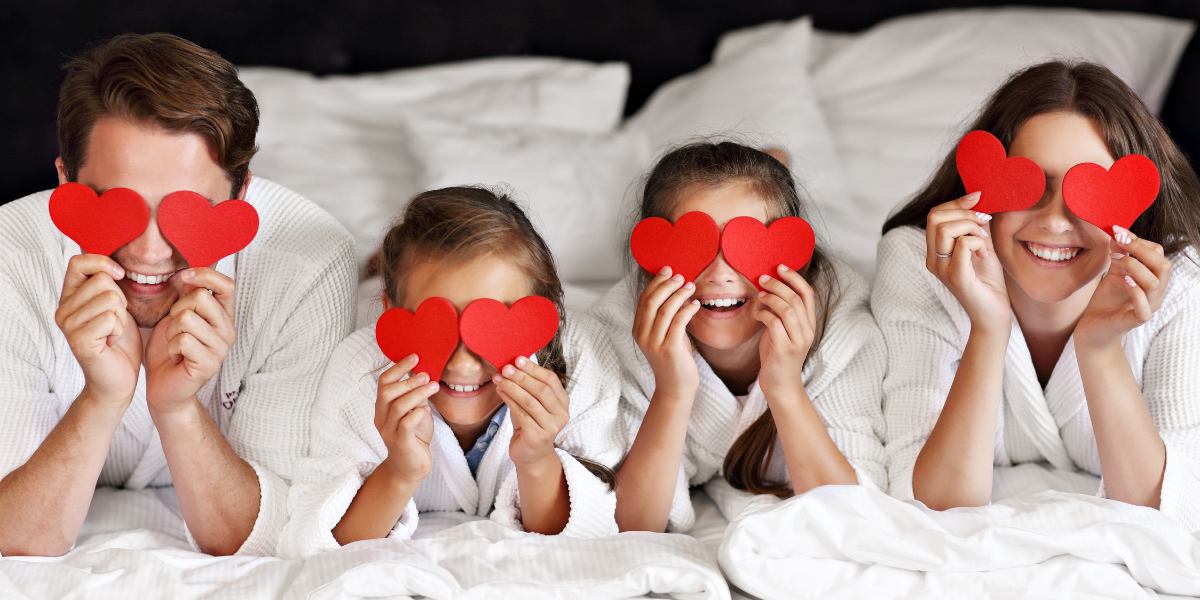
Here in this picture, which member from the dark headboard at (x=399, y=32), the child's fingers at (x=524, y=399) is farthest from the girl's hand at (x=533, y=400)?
the dark headboard at (x=399, y=32)

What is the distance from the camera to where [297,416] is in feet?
4.66

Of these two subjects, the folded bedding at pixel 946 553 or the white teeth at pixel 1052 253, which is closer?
the folded bedding at pixel 946 553

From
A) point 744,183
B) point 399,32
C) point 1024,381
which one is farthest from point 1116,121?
point 399,32

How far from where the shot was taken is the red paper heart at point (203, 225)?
4.02 feet

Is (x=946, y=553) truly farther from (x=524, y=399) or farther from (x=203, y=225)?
(x=203, y=225)

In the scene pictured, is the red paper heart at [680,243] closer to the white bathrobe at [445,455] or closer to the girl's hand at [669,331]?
the girl's hand at [669,331]

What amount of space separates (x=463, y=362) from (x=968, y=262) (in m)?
0.72

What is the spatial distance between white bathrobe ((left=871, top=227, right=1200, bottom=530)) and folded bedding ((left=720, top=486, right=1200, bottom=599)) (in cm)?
24

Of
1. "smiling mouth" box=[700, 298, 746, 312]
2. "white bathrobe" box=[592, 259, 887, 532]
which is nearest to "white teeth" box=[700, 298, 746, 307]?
"smiling mouth" box=[700, 298, 746, 312]

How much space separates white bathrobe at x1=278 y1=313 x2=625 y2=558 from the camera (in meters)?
1.30

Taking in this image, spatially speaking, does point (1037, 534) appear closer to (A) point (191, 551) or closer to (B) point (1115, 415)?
(B) point (1115, 415)

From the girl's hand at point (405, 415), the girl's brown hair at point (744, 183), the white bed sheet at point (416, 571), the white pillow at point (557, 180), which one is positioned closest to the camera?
the white bed sheet at point (416, 571)

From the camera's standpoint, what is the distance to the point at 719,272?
1365 mm

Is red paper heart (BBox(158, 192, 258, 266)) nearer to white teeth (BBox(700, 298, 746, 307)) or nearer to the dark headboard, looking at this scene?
white teeth (BBox(700, 298, 746, 307))
